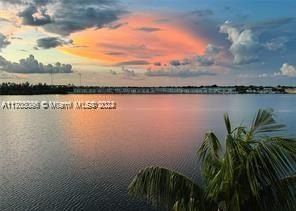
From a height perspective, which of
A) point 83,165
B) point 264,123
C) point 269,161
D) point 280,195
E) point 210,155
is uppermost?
point 264,123

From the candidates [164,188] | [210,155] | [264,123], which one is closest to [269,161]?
[264,123]

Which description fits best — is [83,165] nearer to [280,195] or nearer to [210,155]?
[210,155]

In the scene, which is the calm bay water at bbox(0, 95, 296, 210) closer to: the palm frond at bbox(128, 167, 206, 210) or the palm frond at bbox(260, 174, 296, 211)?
the palm frond at bbox(260, 174, 296, 211)

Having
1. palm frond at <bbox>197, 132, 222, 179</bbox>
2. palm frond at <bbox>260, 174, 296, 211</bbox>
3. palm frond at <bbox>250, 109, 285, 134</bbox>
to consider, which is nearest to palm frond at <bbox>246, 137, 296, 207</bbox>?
palm frond at <bbox>260, 174, 296, 211</bbox>

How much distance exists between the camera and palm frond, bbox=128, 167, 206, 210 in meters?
7.11

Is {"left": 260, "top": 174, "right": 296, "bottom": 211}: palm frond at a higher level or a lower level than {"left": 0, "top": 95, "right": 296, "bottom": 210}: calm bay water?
higher

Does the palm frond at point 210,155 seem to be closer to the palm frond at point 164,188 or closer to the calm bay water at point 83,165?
the palm frond at point 164,188

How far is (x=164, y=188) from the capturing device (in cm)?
724

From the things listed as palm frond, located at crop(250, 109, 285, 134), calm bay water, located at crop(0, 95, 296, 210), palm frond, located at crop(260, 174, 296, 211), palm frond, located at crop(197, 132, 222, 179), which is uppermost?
palm frond, located at crop(250, 109, 285, 134)

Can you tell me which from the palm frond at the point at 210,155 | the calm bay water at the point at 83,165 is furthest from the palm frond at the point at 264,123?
the calm bay water at the point at 83,165

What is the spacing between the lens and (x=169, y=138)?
53500 mm

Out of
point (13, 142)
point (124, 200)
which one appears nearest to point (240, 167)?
point (124, 200)

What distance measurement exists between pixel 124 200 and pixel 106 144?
24812mm

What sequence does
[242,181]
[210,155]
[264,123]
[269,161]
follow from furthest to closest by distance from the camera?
[210,155] → [264,123] → [242,181] → [269,161]
